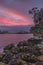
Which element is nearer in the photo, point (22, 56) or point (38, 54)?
point (22, 56)

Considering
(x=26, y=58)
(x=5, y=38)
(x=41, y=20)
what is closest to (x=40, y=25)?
(x=41, y=20)

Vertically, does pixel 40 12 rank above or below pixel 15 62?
above

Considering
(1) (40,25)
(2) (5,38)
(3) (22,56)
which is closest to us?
(3) (22,56)

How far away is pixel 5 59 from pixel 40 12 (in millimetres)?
24417

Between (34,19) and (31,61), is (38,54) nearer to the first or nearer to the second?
(31,61)

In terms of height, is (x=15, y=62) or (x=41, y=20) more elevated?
(x=41, y=20)

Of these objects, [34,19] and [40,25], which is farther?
[34,19]

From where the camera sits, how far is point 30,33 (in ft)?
132

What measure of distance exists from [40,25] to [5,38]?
969 cm

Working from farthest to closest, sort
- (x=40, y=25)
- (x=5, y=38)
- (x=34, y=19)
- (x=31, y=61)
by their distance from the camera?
(x=5, y=38), (x=34, y=19), (x=40, y=25), (x=31, y=61)

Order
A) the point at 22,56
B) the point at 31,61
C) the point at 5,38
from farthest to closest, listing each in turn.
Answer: the point at 5,38 < the point at 22,56 < the point at 31,61

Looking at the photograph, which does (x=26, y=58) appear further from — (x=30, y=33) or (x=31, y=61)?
(x=30, y=33)

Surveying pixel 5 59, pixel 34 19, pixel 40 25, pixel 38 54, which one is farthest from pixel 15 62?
pixel 34 19

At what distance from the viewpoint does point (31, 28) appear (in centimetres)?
3894
